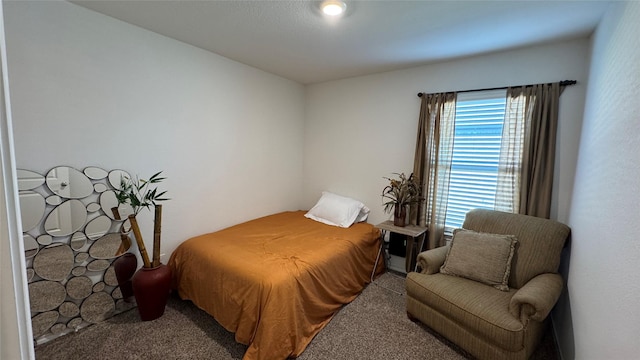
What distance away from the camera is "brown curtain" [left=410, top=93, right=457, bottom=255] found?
2.74 metres

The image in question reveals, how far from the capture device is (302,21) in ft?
6.41

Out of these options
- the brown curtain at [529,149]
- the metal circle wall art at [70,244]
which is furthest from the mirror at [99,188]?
the brown curtain at [529,149]

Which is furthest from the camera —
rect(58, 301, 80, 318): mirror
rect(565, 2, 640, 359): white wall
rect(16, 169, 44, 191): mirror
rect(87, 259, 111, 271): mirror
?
rect(87, 259, 111, 271): mirror

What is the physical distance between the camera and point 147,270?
2145 mm

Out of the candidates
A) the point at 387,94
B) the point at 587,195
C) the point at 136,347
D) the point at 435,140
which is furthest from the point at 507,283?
the point at 136,347

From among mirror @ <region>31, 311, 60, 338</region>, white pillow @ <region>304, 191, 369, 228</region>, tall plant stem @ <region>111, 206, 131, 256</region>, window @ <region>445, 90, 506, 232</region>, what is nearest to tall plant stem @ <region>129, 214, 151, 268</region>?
tall plant stem @ <region>111, 206, 131, 256</region>

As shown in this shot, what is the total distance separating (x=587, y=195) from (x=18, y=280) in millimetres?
2591

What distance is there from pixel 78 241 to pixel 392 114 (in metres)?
3.16

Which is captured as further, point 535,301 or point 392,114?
point 392,114

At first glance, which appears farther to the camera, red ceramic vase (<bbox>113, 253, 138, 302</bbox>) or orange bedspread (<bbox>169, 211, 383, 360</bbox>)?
red ceramic vase (<bbox>113, 253, 138, 302</bbox>)

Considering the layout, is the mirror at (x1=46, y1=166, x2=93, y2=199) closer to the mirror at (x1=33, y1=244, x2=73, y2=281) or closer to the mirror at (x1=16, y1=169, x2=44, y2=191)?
the mirror at (x1=16, y1=169, x2=44, y2=191)

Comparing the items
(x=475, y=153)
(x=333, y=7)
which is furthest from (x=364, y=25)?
(x=475, y=153)

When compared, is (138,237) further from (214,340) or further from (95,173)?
(214,340)

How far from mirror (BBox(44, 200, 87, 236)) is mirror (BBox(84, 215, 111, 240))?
0.17 feet
